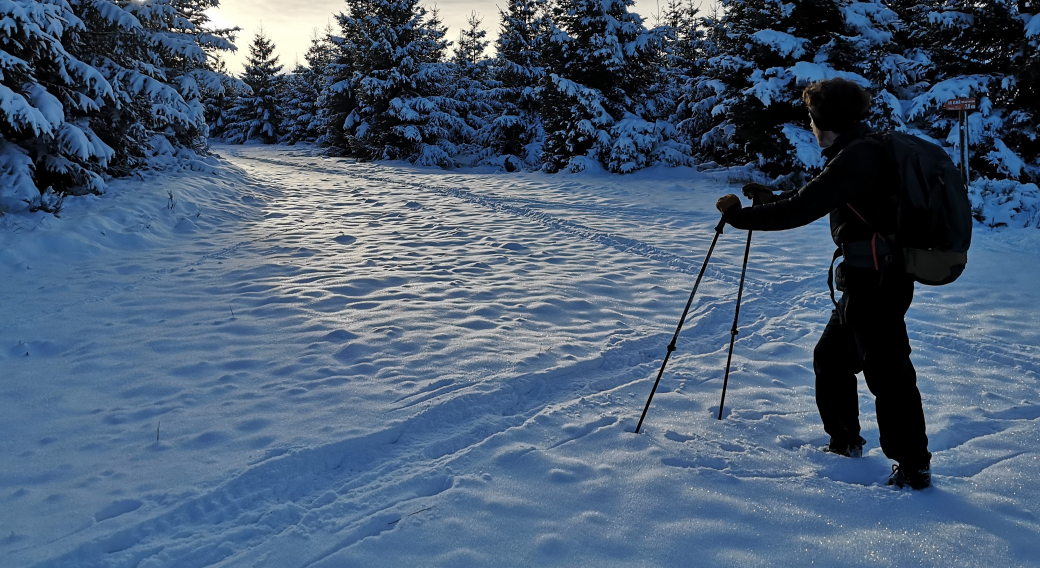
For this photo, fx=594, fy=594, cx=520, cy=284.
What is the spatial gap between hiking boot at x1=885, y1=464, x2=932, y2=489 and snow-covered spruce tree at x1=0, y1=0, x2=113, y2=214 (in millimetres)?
11146

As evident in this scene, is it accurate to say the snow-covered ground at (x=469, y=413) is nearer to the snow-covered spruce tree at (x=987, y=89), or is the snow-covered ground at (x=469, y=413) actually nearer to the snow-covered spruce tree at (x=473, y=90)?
the snow-covered spruce tree at (x=987, y=89)

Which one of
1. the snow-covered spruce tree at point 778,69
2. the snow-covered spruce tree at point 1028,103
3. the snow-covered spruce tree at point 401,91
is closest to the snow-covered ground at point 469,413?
the snow-covered spruce tree at point 1028,103

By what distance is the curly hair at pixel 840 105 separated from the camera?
9.57ft

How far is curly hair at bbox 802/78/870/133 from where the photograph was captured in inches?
115

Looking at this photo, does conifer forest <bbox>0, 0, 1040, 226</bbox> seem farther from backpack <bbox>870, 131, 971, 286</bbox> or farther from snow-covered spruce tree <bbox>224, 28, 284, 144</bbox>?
snow-covered spruce tree <bbox>224, 28, 284, 144</bbox>

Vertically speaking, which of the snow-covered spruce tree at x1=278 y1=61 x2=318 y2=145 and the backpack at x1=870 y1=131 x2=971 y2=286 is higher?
the snow-covered spruce tree at x1=278 y1=61 x2=318 y2=145

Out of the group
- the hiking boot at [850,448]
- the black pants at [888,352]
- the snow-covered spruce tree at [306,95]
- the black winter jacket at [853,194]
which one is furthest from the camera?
the snow-covered spruce tree at [306,95]

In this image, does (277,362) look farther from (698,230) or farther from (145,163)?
(145,163)

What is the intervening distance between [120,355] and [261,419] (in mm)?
2020

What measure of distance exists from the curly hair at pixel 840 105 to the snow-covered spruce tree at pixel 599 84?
55.3 feet

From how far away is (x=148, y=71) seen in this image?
1495 centimetres

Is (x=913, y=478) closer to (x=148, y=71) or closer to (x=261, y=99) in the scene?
(x=148, y=71)

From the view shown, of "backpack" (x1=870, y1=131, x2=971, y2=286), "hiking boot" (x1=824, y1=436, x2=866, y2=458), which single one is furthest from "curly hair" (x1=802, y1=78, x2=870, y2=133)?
"hiking boot" (x1=824, y1=436, x2=866, y2=458)

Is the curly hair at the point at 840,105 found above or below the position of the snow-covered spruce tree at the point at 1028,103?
below
